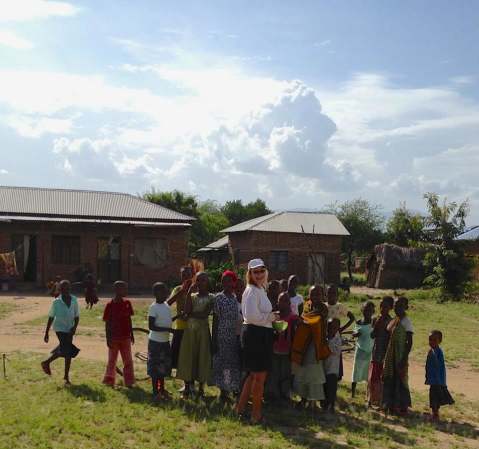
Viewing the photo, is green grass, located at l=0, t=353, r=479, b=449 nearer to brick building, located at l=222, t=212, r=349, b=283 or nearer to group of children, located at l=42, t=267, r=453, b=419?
group of children, located at l=42, t=267, r=453, b=419

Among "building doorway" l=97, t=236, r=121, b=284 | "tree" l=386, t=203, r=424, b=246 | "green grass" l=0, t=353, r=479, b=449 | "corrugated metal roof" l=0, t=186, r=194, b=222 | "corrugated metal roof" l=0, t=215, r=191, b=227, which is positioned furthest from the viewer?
"tree" l=386, t=203, r=424, b=246

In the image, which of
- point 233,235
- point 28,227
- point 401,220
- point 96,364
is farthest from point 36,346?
point 401,220

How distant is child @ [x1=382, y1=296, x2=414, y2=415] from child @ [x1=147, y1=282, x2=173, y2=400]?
265 cm

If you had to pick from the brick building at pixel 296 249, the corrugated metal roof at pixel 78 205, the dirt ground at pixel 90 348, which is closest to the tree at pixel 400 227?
the brick building at pixel 296 249

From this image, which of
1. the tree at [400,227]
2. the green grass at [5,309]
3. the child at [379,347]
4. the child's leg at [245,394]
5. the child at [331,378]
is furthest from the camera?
the tree at [400,227]

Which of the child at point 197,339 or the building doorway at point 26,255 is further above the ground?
the building doorway at point 26,255

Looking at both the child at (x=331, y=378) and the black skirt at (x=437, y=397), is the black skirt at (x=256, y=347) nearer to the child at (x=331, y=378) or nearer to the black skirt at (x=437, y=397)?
the child at (x=331, y=378)

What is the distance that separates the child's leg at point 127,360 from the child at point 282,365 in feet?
5.85

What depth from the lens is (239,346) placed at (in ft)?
23.6

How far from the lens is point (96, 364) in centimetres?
963

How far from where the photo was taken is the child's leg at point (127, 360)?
784 centimetres

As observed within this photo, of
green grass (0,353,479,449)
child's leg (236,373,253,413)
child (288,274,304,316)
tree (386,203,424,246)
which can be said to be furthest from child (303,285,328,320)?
tree (386,203,424,246)

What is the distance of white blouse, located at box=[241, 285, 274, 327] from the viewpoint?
6590 mm

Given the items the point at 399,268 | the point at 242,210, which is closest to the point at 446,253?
the point at 399,268
